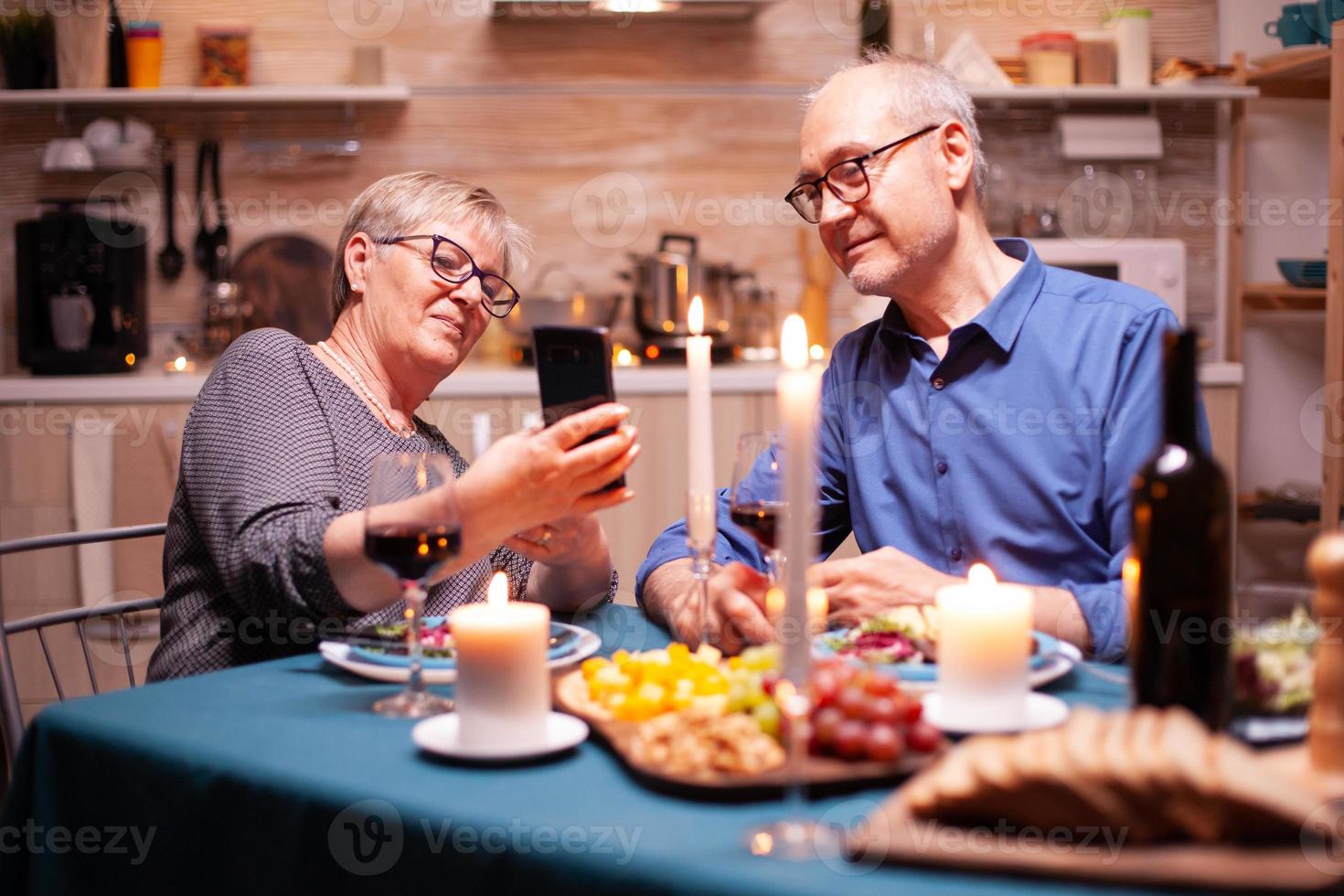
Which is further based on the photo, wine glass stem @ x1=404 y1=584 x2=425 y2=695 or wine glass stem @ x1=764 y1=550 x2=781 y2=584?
wine glass stem @ x1=764 y1=550 x2=781 y2=584

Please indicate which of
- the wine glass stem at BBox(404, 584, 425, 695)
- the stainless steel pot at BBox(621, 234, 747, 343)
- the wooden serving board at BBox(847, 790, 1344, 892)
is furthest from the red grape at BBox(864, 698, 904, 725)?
the stainless steel pot at BBox(621, 234, 747, 343)

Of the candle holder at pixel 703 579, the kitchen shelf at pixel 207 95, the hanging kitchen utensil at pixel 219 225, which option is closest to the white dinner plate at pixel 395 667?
the candle holder at pixel 703 579

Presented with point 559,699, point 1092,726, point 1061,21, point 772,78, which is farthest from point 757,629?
point 1061,21

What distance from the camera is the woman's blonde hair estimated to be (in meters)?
1.76

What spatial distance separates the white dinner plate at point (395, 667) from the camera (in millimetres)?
1185

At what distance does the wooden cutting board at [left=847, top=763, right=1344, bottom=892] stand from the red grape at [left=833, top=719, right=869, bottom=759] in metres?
0.11

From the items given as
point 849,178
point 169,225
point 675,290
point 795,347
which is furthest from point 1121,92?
point 795,347

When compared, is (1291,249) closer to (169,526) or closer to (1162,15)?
(1162,15)

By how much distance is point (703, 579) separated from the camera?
1263mm

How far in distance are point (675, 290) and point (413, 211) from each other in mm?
1989

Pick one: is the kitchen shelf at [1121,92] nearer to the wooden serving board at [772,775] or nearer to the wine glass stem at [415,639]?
the wine glass stem at [415,639]

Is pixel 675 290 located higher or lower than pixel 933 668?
higher

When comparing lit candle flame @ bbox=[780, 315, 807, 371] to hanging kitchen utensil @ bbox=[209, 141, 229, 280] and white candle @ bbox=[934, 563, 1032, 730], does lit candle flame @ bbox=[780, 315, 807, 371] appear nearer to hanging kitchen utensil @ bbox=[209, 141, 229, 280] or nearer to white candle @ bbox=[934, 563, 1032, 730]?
white candle @ bbox=[934, 563, 1032, 730]

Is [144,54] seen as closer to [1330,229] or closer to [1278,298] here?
[1330,229]
